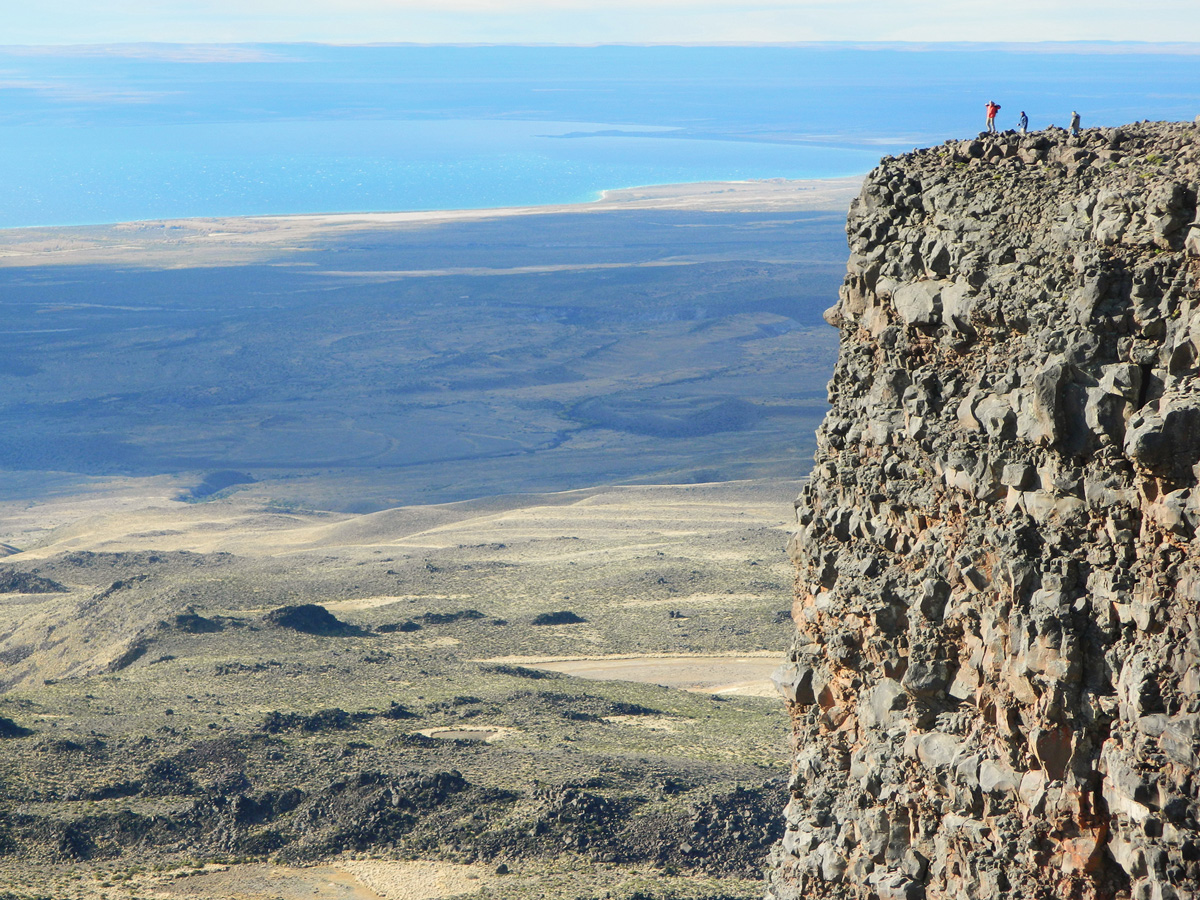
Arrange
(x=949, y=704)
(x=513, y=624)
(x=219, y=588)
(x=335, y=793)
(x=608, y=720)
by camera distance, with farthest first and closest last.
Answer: (x=219, y=588)
(x=513, y=624)
(x=608, y=720)
(x=335, y=793)
(x=949, y=704)

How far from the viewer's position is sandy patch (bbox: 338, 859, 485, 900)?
20.8m

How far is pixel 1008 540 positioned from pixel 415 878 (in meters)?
15.3

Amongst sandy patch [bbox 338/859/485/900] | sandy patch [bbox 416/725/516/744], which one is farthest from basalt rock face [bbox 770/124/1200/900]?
sandy patch [bbox 416/725/516/744]

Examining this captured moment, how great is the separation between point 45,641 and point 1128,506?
3893cm

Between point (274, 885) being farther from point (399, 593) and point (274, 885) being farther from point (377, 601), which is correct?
point (399, 593)

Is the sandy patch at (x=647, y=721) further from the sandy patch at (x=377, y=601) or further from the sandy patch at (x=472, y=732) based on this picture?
the sandy patch at (x=377, y=601)

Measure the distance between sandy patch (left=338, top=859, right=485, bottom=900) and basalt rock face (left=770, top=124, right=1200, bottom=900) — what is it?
10983 mm

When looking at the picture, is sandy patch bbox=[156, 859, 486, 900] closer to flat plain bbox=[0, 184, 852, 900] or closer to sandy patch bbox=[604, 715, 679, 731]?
flat plain bbox=[0, 184, 852, 900]

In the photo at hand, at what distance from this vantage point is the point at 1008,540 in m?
8.67

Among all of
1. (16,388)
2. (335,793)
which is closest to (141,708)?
(335,793)

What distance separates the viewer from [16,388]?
109500 millimetres

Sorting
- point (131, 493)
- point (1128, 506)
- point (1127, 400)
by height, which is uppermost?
point (1127, 400)

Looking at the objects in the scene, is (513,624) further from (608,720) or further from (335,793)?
(335,793)

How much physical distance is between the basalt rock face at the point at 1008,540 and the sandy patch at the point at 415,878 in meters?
11.0
